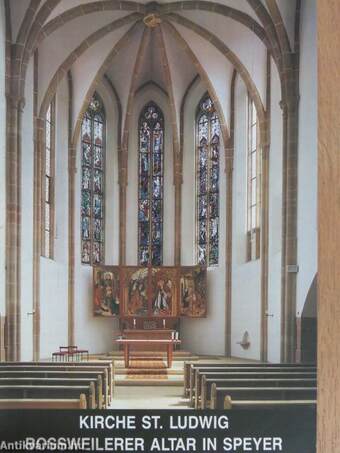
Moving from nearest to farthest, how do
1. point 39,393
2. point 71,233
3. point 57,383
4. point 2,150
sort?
point 39,393 < point 57,383 < point 2,150 < point 71,233

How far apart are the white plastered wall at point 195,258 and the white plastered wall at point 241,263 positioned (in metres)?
0.76

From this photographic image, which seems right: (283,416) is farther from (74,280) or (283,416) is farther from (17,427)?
(74,280)

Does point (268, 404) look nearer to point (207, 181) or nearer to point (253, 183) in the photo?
point (253, 183)

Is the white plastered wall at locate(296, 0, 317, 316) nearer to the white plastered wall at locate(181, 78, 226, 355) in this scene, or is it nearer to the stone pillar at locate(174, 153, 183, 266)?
the white plastered wall at locate(181, 78, 226, 355)

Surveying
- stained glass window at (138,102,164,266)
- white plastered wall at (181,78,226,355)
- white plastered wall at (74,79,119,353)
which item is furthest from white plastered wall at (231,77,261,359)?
white plastered wall at (74,79,119,353)

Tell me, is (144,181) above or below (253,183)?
above

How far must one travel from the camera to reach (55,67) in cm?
1554

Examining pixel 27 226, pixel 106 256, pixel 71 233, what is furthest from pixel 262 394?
pixel 106 256

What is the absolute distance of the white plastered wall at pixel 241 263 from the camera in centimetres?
1507

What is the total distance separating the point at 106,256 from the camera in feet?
64.6

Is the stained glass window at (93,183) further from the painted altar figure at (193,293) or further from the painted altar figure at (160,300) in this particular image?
the painted altar figure at (193,293)

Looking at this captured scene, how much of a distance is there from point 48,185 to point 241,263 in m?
5.55

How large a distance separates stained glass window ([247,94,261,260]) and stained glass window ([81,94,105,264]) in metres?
5.26

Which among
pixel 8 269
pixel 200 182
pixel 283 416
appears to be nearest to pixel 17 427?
pixel 283 416
